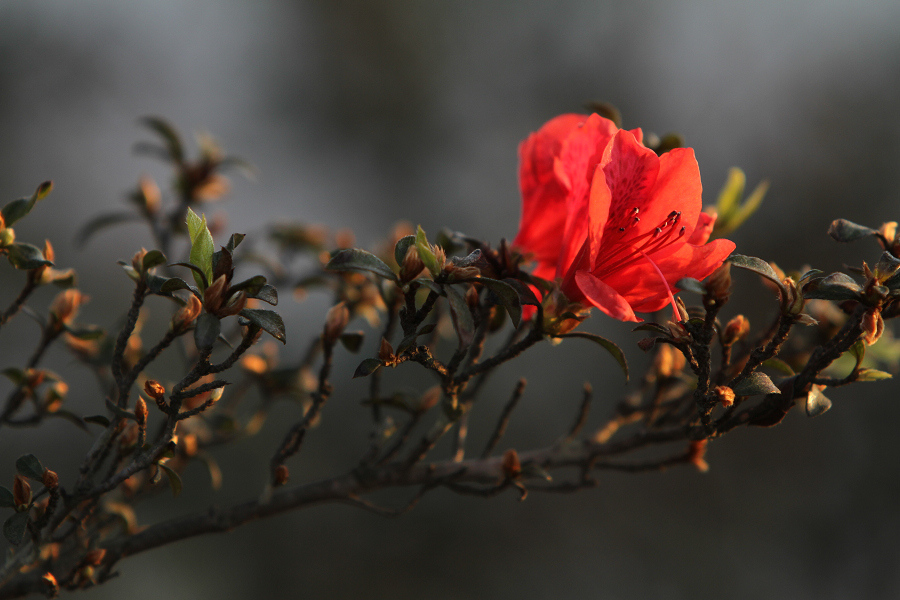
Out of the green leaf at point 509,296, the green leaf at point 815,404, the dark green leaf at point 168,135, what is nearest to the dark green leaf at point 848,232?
the green leaf at point 815,404

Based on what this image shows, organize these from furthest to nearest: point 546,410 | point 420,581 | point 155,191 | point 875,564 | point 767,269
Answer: point 546,410 < point 420,581 < point 875,564 < point 155,191 < point 767,269

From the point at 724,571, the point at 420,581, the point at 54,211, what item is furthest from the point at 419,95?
the point at 724,571

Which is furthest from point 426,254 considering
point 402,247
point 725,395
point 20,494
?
point 20,494

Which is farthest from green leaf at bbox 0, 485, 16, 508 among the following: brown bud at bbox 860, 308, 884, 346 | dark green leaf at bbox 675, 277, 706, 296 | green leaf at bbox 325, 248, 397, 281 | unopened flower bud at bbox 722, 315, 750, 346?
brown bud at bbox 860, 308, 884, 346

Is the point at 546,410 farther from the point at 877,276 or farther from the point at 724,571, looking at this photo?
the point at 877,276

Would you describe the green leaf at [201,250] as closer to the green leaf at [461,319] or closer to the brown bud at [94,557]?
the green leaf at [461,319]

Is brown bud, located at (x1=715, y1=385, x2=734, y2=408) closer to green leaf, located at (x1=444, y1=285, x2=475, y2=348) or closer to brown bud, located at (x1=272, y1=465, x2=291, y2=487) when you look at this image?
green leaf, located at (x1=444, y1=285, x2=475, y2=348)
